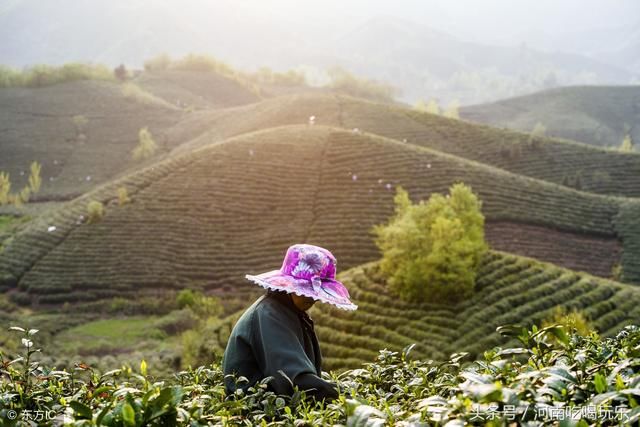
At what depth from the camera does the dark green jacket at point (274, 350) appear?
3.38 meters

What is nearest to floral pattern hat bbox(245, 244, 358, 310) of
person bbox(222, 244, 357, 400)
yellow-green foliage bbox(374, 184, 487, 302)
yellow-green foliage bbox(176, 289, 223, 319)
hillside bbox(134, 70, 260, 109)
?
person bbox(222, 244, 357, 400)

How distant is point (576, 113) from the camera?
421ft

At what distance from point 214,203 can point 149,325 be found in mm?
15361

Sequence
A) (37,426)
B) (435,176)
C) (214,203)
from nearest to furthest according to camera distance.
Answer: (37,426), (214,203), (435,176)

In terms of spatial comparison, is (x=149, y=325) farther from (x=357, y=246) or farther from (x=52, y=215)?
(x=52, y=215)

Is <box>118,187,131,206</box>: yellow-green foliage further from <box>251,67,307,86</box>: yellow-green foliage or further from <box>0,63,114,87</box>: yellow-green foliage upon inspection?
<box>251,67,307,86</box>: yellow-green foliage

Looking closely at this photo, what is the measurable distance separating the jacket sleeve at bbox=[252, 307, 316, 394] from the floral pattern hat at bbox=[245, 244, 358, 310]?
0.20 m

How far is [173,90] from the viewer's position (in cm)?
11331

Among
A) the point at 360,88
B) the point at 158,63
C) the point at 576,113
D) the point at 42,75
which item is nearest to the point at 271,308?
the point at 42,75

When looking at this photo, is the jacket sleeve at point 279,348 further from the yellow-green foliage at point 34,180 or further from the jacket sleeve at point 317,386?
the yellow-green foliage at point 34,180

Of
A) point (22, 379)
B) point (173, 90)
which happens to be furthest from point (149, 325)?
point (173, 90)

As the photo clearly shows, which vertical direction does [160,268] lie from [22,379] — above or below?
below

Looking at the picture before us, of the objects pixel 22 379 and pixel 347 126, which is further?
pixel 347 126

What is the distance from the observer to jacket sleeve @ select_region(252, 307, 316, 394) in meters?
3.40
